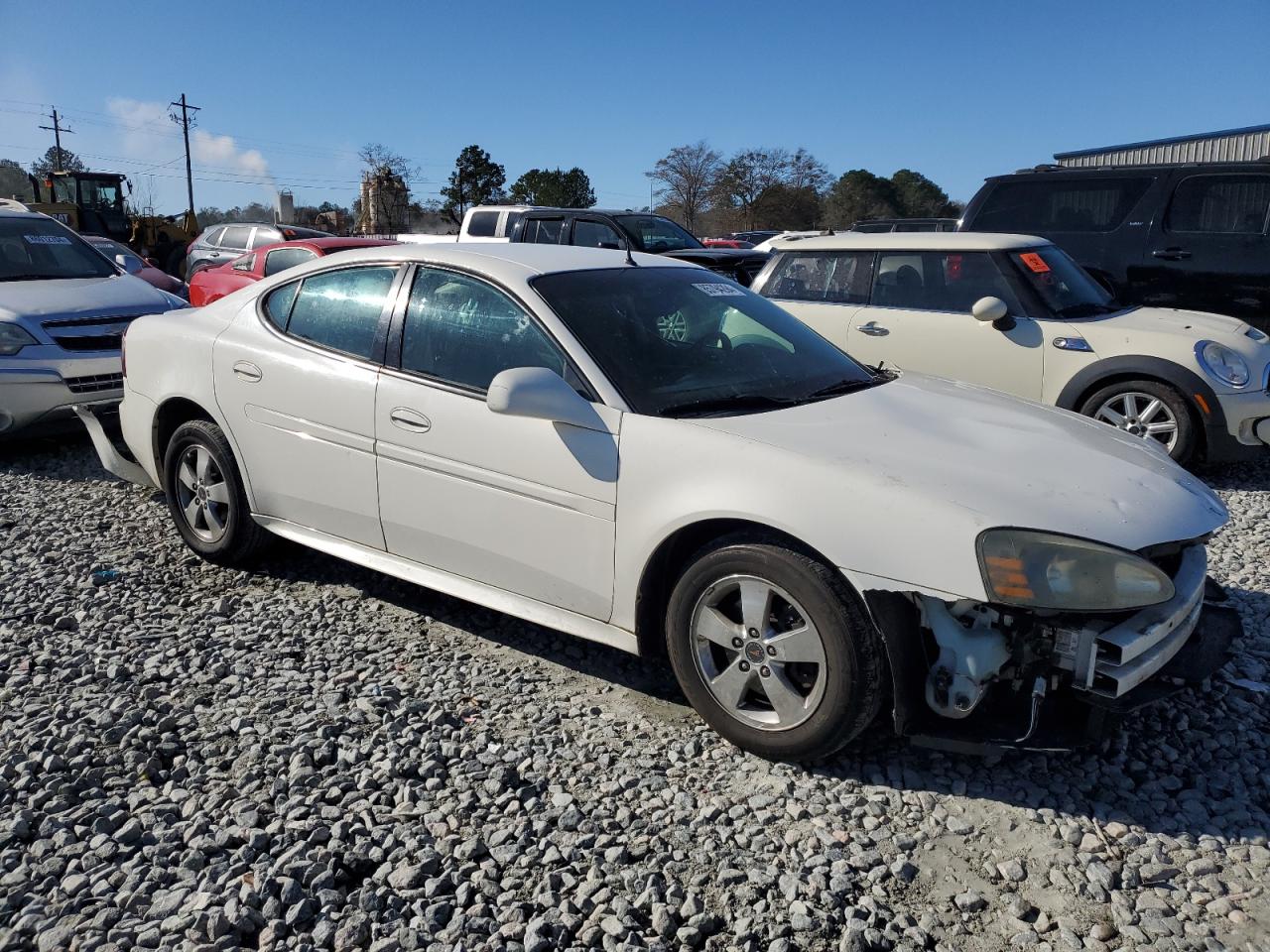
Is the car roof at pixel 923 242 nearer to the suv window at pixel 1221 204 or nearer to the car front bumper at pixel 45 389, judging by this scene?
the suv window at pixel 1221 204

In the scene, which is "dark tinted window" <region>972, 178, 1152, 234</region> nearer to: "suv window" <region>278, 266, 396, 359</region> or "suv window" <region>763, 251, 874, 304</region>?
"suv window" <region>763, 251, 874, 304</region>

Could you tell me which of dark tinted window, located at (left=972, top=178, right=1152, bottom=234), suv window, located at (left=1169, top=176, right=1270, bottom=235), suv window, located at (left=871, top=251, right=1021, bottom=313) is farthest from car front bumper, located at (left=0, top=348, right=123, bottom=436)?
suv window, located at (left=1169, top=176, right=1270, bottom=235)

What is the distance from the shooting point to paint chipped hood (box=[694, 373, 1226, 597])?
2.77m

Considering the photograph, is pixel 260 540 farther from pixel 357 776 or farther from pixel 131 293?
pixel 131 293

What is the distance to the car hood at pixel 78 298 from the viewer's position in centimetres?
717

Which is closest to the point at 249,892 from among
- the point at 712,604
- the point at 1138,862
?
the point at 712,604

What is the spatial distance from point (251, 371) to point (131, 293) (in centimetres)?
426

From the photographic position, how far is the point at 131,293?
25.7ft

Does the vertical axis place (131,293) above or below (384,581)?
above

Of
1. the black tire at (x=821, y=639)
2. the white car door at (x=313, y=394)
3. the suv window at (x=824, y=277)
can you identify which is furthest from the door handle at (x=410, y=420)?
the suv window at (x=824, y=277)

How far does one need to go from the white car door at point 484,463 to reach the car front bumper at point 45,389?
399cm

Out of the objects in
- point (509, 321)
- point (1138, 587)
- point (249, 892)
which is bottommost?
point (249, 892)

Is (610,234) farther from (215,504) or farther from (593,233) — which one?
(215,504)

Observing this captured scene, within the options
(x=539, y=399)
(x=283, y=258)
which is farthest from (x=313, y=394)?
(x=283, y=258)
